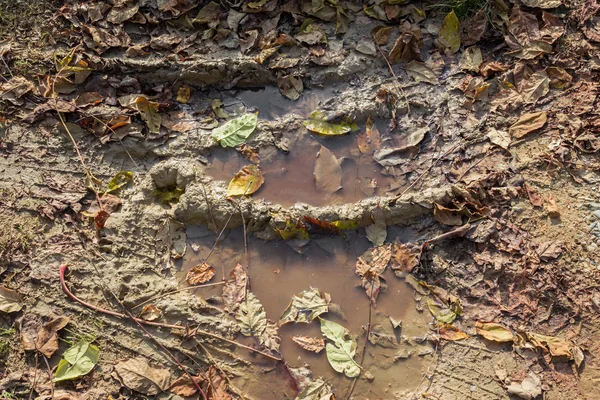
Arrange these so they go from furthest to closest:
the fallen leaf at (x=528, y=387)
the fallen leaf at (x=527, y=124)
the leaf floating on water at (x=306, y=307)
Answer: the fallen leaf at (x=527, y=124) < the leaf floating on water at (x=306, y=307) < the fallen leaf at (x=528, y=387)

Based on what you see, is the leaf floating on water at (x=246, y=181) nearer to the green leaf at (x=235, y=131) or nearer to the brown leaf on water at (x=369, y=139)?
the green leaf at (x=235, y=131)

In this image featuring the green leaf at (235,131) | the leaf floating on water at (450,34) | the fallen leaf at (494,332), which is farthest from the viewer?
the leaf floating on water at (450,34)

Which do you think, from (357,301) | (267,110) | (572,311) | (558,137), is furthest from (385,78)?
(572,311)

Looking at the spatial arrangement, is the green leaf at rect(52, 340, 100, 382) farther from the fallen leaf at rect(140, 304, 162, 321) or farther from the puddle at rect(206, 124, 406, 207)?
the puddle at rect(206, 124, 406, 207)

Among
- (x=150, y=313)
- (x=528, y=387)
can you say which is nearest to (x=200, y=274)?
(x=150, y=313)

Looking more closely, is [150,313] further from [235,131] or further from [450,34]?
[450,34]

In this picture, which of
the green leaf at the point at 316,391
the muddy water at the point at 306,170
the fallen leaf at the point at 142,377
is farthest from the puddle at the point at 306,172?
the fallen leaf at the point at 142,377

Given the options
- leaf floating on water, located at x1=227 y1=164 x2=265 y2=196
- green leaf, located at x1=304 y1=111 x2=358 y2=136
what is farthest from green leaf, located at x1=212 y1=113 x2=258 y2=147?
green leaf, located at x1=304 y1=111 x2=358 y2=136
